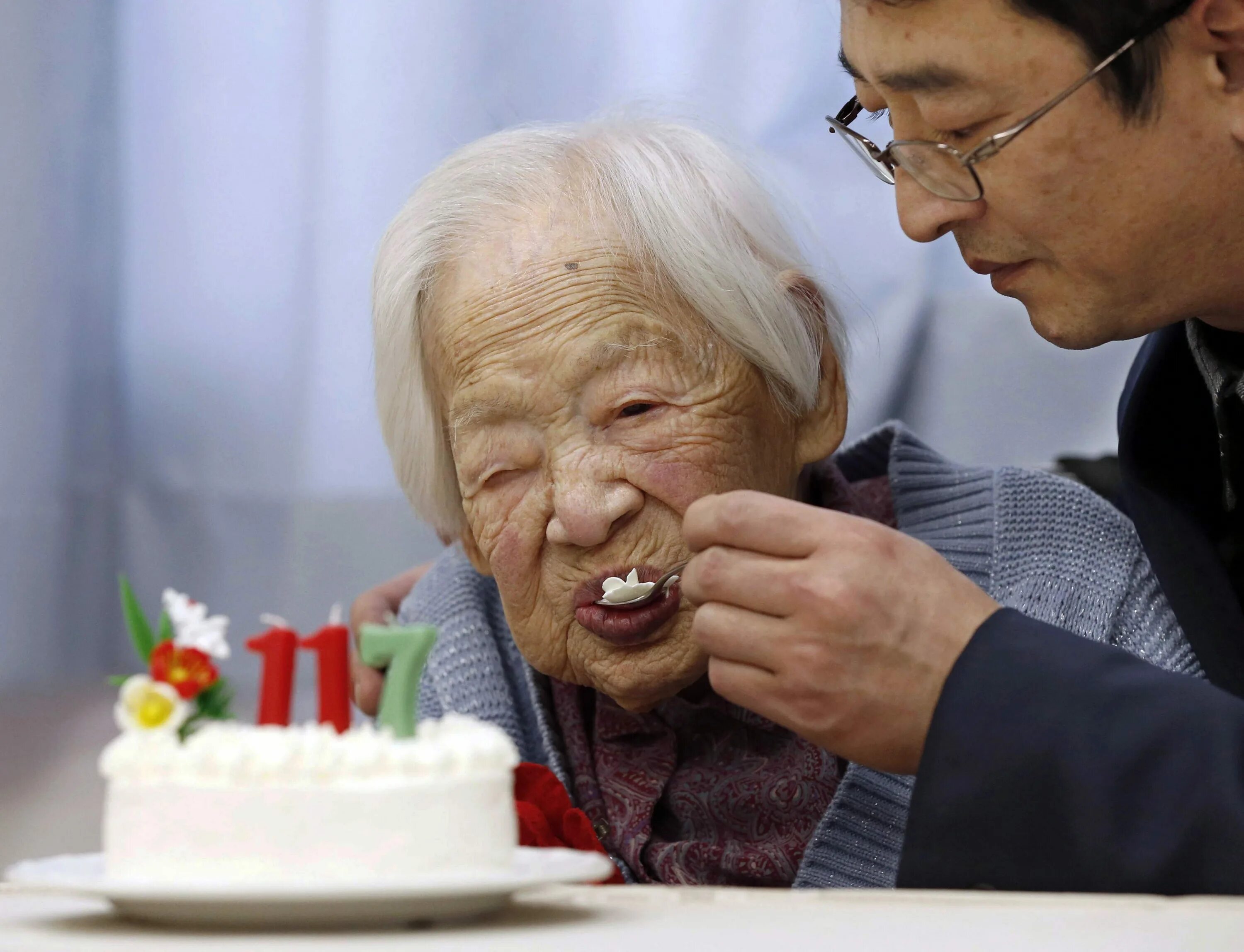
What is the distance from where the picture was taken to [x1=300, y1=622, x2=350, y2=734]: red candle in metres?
0.92

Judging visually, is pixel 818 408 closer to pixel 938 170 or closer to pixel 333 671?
pixel 938 170

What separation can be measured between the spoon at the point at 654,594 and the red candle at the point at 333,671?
2.01 feet

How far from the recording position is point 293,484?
2.58m

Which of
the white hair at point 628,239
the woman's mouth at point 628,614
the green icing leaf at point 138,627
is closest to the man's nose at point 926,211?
the white hair at point 628,239

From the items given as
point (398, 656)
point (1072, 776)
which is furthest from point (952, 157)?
point (398, 656)

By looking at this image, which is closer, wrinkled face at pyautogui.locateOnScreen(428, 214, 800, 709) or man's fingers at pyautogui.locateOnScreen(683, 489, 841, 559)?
man's fingers at pyautogui.locateOnScreen(683, 489, 841, 559)

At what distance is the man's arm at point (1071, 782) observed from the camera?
1.04 metres

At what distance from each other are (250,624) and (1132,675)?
1.89 metres

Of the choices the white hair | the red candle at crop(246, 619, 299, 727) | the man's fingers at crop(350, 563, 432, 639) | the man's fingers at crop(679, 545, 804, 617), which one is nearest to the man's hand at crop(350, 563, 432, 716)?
the man's fingers at crop(350, 563, 432, 639)

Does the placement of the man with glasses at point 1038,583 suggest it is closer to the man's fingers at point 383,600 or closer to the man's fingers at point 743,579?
the man's fingers at point 743,579

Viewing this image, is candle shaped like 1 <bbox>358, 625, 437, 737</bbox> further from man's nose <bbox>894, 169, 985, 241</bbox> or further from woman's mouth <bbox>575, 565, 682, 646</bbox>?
man's nose <bbox>894, 169, 985, 241</bbox>

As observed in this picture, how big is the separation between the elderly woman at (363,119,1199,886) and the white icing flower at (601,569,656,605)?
0.02m

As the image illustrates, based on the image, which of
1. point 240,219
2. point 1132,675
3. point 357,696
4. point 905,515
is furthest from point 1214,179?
point 240,219

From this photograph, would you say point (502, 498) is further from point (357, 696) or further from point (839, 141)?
point (839, 141)
